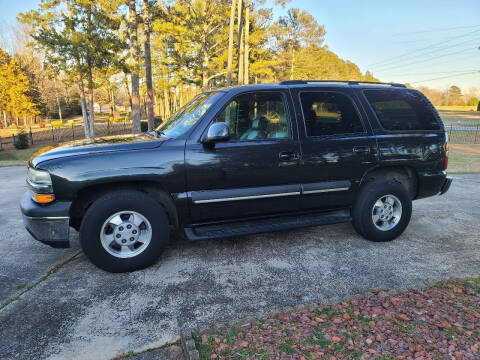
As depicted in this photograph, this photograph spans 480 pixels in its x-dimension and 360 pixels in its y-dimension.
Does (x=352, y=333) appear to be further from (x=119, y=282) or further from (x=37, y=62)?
(x=37, y=62)

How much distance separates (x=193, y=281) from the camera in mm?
3332

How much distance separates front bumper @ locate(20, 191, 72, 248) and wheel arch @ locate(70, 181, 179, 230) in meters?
0.14

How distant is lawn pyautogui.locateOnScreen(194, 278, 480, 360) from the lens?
224 cm

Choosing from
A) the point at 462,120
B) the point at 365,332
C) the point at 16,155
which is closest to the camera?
the point at 365,332

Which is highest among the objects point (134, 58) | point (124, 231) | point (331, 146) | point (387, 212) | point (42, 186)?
point (134, 58)

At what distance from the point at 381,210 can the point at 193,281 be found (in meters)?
2.56

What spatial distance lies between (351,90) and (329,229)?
1.98 m

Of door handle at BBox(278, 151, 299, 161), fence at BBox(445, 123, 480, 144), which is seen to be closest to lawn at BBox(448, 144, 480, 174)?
fence at BBox(445, 123, 480, 144)

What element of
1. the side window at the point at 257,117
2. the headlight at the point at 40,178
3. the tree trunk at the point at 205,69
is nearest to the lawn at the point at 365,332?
the side window at the point at 257,117

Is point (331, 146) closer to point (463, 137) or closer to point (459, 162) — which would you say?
point (459, 162)

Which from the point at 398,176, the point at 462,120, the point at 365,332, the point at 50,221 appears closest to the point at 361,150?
the point at 398,176

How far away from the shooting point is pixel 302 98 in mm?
3961

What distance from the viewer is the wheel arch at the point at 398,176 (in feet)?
14.1

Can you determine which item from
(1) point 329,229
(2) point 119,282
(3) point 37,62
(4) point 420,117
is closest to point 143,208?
(2) point 119,282
